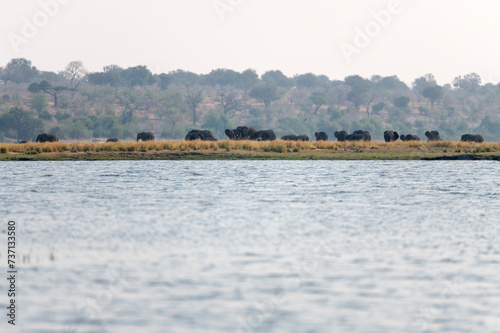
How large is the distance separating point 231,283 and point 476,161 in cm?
5115

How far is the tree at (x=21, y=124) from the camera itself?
112 meters

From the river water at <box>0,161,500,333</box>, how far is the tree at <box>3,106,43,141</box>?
7869cm

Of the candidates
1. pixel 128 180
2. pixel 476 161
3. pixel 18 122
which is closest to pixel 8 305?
pixel 128 180

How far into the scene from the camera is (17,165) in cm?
5391

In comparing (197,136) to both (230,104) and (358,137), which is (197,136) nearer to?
(358,137)

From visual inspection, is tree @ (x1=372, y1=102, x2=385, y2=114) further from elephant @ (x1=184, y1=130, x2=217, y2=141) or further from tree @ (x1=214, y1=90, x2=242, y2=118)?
elephant @ (x1=184, y1=130, x2=217, y2=141)

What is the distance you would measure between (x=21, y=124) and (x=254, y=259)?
101 metres

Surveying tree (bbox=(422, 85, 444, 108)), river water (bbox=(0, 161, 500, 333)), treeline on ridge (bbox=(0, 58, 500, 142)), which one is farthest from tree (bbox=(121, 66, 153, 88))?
river water (bbox=(0, 161, 500, 333))

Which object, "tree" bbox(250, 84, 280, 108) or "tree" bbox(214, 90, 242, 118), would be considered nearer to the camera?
"tree" bbox(214, 90, 242, 118)

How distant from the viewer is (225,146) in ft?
202

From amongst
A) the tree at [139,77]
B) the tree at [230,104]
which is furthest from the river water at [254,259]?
the tree at [139,77]

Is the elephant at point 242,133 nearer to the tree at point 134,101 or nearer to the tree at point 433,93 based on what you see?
the tree at point 134,101

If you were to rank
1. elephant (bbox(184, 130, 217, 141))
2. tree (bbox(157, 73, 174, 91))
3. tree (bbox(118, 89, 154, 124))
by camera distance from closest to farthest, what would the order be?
elephant (bbox(184, 130, 217, 141)), tree (bbox(118, 89, 154, 124)), tree (bbox(157, 73, 174, 91))

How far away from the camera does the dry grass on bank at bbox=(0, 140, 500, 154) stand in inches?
2322
